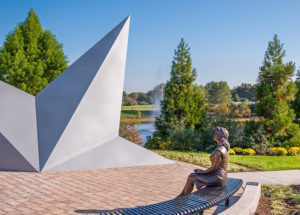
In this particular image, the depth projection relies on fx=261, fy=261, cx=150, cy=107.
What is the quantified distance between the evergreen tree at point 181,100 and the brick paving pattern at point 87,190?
7.45m

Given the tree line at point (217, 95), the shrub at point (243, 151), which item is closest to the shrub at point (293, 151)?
the shrub at point (243, 151)

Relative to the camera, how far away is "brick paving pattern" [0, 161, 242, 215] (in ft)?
15.3

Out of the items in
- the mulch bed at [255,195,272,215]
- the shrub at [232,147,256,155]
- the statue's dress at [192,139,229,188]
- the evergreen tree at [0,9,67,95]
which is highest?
the evergreen tree at [0,9,67,95]

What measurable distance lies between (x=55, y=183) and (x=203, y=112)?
36.6ft

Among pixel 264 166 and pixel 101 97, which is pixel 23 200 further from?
pixel 264 166

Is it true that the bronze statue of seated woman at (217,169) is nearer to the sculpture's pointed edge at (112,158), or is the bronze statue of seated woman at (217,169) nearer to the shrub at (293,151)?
the sculpture's pointed edge at (112,158)

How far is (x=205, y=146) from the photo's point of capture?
13.7 meters

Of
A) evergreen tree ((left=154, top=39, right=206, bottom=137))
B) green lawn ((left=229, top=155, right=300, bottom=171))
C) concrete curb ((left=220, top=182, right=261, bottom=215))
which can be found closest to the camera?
concrete curb ((left=220, top=182, right=261, bottom=215))

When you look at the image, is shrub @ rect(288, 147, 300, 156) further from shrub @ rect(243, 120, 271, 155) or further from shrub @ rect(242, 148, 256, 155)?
shrub @ rect(242, 148, 256, 155)

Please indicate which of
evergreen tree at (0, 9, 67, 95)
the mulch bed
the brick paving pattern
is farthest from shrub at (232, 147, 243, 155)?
evergreen tree at (0, 9, 67, 95)

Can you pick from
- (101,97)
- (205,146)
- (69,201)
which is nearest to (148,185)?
(69,201)

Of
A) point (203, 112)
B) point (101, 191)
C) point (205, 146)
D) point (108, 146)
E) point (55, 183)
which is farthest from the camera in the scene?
point (203, 112)

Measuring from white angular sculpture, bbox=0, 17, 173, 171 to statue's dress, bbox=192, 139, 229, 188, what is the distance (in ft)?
13.0

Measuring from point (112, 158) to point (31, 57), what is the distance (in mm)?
17831
